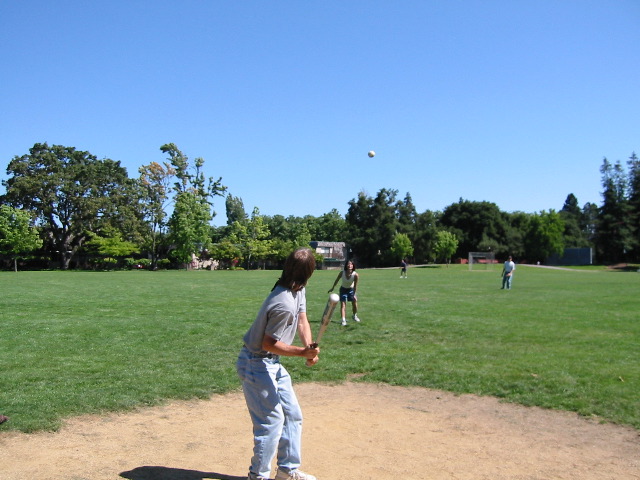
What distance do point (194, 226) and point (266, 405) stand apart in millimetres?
67659

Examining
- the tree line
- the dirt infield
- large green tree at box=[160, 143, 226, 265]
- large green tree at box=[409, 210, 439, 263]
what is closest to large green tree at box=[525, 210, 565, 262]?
the tree line

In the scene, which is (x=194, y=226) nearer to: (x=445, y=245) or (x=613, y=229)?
(x=445, y=245)

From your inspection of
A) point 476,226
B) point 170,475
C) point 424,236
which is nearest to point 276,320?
point 170,475

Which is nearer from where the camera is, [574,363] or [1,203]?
[574,363]

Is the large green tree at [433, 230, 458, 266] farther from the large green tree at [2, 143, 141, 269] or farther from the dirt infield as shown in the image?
the dirt infield

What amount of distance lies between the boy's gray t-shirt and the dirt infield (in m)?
1.49

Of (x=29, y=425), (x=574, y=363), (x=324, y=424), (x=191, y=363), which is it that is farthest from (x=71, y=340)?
(x=574, y=363)

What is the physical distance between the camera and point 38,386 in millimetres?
7816

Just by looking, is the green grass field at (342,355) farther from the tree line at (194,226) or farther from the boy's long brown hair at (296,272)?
the tree line at (194,226)

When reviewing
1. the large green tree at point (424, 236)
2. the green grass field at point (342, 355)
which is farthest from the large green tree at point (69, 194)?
the green grass field at point (342, 355)

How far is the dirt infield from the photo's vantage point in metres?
4.93

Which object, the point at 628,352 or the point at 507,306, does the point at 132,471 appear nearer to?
the point at 628,352

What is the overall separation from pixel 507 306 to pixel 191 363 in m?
13.9

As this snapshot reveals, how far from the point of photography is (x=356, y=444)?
18.8 ft
